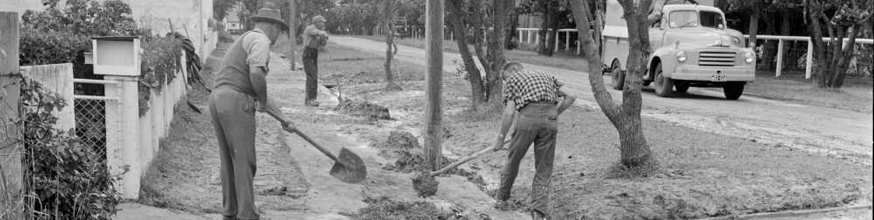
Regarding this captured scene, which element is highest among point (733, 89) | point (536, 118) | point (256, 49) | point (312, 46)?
point (256, 49)

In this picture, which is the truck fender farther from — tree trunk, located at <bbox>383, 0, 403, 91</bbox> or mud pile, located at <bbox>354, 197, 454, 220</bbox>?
mud pile, located at <bbox>354, 197, 454, 220</bbox>

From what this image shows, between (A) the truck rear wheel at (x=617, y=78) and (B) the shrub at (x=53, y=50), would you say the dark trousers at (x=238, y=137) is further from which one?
(A) the truck rear wheel at (x=617, y=78)

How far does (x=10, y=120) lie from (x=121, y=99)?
2.36 metres

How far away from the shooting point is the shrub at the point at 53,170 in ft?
18.1

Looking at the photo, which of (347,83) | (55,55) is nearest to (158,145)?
(55,55)

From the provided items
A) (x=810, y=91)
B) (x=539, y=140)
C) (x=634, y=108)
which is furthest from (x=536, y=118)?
(x=810, y=91)

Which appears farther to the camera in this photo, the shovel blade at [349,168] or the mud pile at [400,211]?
the shovel blade at [349,168]

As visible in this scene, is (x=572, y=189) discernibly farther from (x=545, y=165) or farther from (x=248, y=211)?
(x=248, y=211)

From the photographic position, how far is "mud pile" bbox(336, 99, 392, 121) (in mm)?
16406

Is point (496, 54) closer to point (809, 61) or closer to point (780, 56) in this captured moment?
point (809, 61)

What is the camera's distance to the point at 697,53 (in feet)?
62.2

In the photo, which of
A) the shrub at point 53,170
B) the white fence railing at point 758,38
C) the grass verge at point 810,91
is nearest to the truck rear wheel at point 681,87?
the grass verge at point 810,91

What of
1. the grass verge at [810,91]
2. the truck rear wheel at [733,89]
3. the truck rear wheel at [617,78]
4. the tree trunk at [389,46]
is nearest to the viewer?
the grass verge at [810,91]

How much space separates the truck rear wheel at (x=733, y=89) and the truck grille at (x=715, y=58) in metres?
0.59
